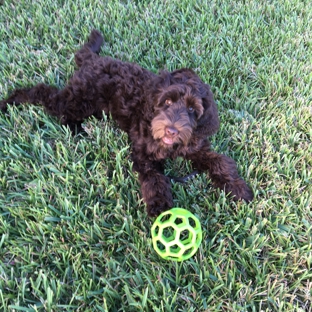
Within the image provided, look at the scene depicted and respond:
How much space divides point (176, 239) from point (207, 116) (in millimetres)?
1071

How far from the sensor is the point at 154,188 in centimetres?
271

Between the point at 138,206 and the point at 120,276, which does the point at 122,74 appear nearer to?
the point at 138,206

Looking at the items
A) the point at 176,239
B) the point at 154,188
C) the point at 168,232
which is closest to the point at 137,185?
the point at 154,188

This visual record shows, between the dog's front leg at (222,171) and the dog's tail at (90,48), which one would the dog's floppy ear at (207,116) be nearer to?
the dog's front leg at (222,171)

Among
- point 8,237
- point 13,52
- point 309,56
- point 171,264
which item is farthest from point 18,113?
point 309,56

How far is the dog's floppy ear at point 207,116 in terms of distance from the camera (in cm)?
275

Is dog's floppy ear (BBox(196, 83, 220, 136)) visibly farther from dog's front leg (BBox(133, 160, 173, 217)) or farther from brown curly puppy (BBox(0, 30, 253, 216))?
dog's front leg (BBox(133, 160, 173, 217))

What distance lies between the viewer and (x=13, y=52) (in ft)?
13.1

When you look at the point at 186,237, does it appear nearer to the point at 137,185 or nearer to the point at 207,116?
the point at 137,185

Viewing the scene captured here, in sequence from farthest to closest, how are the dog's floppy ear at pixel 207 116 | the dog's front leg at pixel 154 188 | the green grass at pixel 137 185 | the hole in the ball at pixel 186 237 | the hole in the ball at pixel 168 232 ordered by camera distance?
the dog's floppy ear at pixel 207 116
the dog's front leg at pixel 154 188
the hole in the ball at pixel 168 232
the hole in the ball at pixel 186 237
the green grass at pixel 137 185

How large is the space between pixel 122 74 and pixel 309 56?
254 cm

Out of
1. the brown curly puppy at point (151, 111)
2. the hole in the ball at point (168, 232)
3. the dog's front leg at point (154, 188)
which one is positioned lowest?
the hole in the ball at point (168, 232)

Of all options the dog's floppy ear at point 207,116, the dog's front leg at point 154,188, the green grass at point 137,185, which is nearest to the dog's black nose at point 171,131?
the dog's floppy ear at point 207,116

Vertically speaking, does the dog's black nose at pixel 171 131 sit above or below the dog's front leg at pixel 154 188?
above
